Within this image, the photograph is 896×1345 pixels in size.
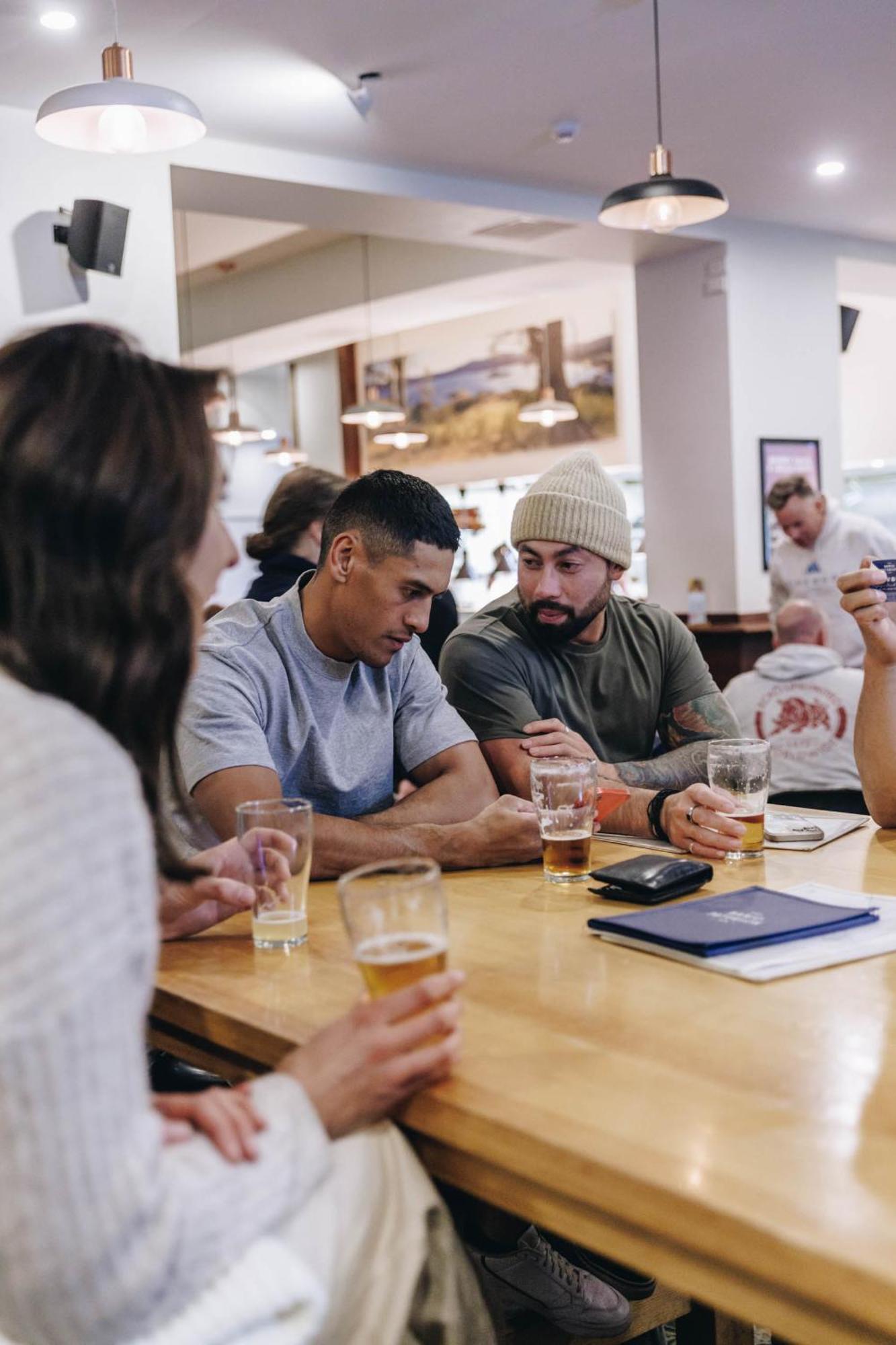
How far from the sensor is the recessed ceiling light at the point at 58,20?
3.76 m

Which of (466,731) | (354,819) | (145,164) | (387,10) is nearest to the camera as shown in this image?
(354,819)

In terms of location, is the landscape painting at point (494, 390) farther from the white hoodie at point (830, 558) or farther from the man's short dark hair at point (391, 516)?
the man's short dark hair at point (391, 516)

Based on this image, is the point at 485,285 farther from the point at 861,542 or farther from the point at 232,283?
the point at 861,542

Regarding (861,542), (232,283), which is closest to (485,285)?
(232,283)

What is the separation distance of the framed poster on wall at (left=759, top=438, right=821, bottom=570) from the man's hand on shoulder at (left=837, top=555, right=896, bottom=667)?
4.64 m

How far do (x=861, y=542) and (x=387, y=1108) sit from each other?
5.32m

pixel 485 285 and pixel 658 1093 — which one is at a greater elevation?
pixel 485 285

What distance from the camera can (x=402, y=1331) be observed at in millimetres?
964

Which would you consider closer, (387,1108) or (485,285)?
(387,1108)

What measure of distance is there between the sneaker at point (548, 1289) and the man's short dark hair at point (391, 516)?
1097 millimetres

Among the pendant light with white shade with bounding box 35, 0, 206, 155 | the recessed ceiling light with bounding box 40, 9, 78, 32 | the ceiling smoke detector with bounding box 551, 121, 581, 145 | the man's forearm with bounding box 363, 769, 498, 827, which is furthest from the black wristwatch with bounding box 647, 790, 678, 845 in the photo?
the ceiling smoke detector with bounding box 551, 121, 581, 145

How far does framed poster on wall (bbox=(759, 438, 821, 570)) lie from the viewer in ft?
22.2

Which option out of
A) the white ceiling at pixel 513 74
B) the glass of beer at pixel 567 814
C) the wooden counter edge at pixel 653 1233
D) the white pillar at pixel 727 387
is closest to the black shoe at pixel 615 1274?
the glass of beer at pixel 567 814

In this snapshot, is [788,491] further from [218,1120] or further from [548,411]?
[218,1120]
